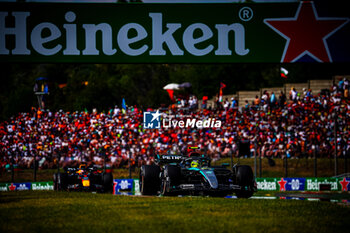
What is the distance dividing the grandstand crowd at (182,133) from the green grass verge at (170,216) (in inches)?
556

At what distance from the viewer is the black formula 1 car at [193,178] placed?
52.6ft

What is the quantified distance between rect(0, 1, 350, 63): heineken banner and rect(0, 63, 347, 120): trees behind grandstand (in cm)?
1573

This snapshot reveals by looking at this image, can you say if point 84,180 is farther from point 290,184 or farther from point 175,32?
point 290,184

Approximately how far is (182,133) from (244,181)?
542 inches

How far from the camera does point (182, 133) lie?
3012 cm

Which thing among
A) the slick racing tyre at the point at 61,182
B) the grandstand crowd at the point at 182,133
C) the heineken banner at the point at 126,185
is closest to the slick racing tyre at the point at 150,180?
the slick racing tyre at the point at 61,182

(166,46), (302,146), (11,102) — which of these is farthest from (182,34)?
(11,102)

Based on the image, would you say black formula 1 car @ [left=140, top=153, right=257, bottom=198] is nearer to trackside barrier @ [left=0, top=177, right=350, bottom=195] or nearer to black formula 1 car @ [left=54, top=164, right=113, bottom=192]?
black formula 1 car @ [left=54, top=164, right=113, bottom=192]

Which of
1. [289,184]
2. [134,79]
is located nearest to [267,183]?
[289,184]

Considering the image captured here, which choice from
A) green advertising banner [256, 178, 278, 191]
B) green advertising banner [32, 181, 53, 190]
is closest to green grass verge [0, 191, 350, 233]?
green advertising banner [256, 178, 278, 191]

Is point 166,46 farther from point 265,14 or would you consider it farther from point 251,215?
point 251,215

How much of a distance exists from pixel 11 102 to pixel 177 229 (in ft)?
98.2

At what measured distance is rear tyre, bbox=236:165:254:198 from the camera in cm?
1648

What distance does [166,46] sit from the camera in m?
14.9
